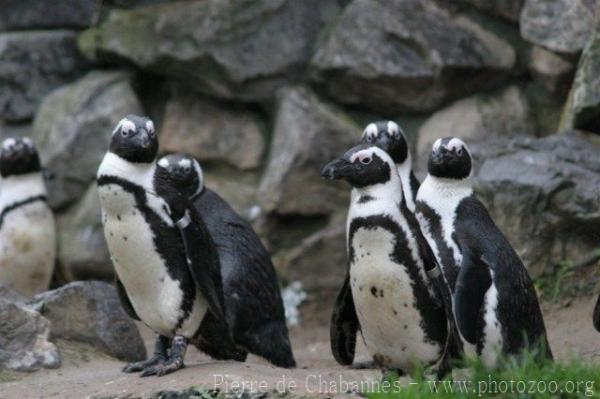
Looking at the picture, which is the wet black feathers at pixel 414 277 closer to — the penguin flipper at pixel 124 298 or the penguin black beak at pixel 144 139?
the penguin black beak at pixel 144 139

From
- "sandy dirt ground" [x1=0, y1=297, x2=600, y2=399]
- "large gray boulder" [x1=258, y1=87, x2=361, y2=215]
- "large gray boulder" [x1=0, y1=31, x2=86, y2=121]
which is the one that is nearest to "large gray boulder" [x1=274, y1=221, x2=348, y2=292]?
"large gray boulder" [x1=258, y1=87, x2=361, y2=215]

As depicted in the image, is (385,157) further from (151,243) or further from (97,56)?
(97,56)

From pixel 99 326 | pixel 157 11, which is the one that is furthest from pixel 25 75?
pixel 99 326

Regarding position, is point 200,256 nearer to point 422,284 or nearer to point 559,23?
point 422,284

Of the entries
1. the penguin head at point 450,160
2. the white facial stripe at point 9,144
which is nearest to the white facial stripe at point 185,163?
the penguin head at point 450,160

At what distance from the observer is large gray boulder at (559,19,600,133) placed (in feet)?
25.1

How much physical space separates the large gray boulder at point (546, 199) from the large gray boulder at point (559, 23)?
24.8 inches

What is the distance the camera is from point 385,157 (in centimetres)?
589

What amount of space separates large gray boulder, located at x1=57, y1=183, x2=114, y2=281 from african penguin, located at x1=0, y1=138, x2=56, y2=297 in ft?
1.23

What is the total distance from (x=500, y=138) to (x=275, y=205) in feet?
5.63

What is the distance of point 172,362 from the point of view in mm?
5898

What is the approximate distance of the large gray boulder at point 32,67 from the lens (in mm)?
10047

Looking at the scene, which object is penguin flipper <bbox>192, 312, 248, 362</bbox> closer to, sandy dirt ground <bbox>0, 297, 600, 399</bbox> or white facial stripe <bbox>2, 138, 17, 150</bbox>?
sandy dirt ground <bbox>0, 297, 600, 399</bbox>

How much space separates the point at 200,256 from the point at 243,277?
1.13 metres
